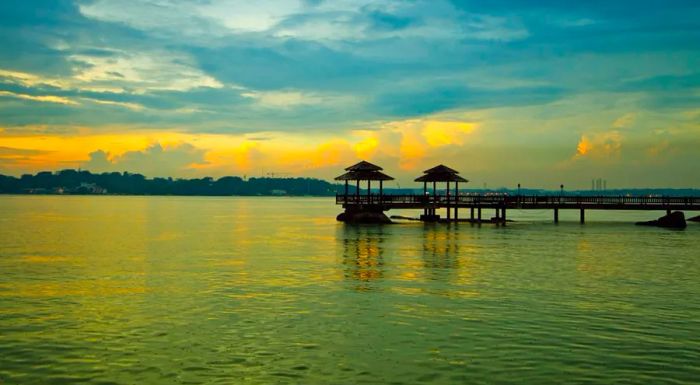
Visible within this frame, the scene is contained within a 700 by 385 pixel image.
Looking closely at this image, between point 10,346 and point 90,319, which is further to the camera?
point 90,319

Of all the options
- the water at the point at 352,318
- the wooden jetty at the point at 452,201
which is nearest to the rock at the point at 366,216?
the wooden jetty at the point at 452,201

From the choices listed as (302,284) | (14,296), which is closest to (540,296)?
(302,284)

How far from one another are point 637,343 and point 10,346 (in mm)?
15002

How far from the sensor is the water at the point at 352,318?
1359cm

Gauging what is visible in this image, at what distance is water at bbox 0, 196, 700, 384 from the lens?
1359 centimetres

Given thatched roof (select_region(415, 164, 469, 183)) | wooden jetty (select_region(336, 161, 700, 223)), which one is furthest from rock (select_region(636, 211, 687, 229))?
thatched roof (select_region(415, 164, 469, 183))

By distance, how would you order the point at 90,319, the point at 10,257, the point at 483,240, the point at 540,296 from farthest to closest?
the point at 483,240, the point at 10,257, the point at 540,296, the point at 90,319

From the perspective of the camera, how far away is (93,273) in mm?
30016

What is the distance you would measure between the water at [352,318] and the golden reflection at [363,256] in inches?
11.2

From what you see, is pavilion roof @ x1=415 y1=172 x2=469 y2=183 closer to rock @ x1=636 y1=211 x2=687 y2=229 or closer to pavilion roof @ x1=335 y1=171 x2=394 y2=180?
pavilion roof @ x1=335 y1=171 x2=394 y2=180

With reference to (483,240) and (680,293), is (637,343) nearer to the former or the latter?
(680,293)

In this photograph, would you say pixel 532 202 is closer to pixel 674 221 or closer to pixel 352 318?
pixel 674 221

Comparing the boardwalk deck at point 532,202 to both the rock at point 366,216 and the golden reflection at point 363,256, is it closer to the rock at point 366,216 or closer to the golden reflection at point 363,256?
the rock at point 366,216

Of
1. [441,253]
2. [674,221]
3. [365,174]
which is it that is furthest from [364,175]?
[674,221]
